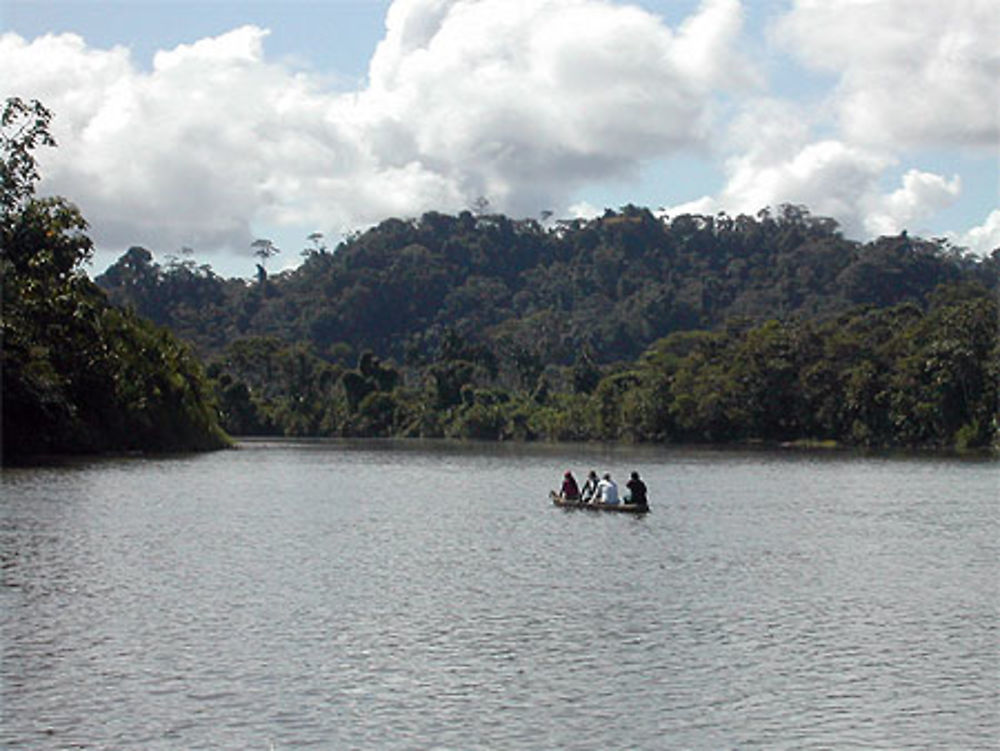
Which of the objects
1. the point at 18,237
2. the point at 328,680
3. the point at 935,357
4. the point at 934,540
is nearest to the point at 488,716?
the point at 328,680

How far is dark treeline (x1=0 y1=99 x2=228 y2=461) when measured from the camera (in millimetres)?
64188

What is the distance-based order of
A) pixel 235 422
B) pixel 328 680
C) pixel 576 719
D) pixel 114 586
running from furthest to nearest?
pixel 235 422, pixel 114 586, pixel 328 680, pixel 576 719

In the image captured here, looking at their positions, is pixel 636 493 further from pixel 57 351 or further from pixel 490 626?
pixel 57 351

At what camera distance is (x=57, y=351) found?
236 feet

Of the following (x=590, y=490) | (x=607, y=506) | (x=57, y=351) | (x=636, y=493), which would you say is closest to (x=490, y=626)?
(x=636, y=493)

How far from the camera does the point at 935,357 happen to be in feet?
357

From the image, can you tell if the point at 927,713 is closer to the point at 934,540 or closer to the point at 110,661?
the point at 110,661

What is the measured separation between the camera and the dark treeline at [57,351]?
6419 cm

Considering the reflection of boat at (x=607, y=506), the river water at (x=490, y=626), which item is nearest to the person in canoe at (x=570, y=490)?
the reflection of boat at (x=607, y=506)

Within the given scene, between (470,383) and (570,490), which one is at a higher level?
(470,383)

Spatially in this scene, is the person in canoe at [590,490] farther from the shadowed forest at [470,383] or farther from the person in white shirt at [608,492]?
the shadowed forest at [470,383]

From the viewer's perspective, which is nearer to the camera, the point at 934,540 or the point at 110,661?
the point at 110,661

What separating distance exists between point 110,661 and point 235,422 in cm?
14417

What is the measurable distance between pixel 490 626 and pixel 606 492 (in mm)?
24565
